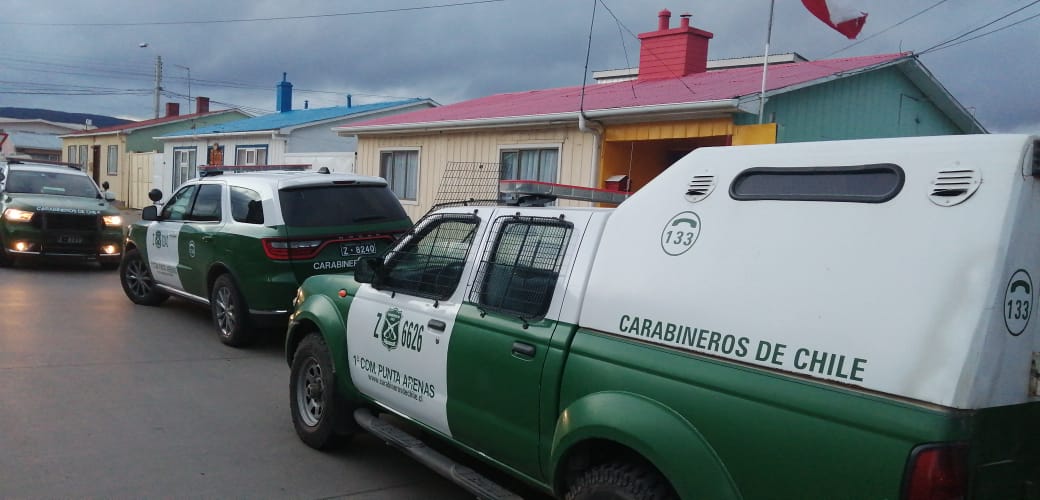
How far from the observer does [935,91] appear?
12.9 m

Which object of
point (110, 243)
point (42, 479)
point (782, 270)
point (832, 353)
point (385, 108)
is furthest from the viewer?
point (385, 108)

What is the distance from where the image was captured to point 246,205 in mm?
8312

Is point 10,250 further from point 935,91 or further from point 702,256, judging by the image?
point 935,91

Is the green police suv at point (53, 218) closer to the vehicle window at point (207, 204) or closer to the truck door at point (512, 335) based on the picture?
the vehicle window at point (207, 204)

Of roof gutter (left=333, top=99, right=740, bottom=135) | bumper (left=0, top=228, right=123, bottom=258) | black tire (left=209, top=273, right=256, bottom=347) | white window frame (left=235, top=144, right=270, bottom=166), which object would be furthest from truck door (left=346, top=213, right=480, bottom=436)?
white window frame (left=235, top=144, right=270, bottom=166)

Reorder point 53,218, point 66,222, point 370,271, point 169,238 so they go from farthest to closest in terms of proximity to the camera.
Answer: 1. point 66,222
2. point 53,218
3. point 169,238
4. point 370,271

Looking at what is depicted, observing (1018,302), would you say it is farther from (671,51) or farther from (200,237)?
(671,51)

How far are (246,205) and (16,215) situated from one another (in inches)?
280

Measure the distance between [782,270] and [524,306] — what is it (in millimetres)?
1374

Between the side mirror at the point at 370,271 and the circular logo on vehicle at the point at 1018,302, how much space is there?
3404 mm

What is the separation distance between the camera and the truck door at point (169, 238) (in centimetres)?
953

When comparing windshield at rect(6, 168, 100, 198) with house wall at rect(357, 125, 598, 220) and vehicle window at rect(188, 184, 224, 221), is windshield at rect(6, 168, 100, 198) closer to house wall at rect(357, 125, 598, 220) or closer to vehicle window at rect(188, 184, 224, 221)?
house wall at rect(357, 125, 598, 220)

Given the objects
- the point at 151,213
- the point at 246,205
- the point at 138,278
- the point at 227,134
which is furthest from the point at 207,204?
the point at 227,134

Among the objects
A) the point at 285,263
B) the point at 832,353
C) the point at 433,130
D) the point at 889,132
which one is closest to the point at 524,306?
the point at 832,353
